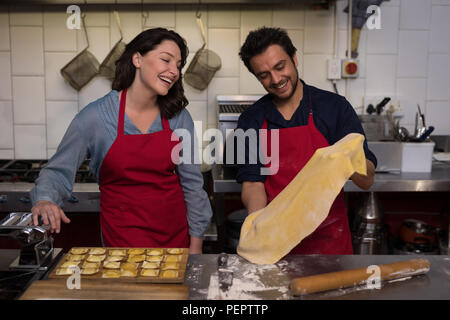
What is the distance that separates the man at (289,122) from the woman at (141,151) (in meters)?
0.24

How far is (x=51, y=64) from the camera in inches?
113

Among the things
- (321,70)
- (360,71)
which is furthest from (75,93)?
(360,71)

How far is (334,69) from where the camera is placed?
2914 millimetres

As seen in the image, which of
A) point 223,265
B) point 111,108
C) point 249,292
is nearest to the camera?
point 249,292

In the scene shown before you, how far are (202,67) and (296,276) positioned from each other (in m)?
1.90

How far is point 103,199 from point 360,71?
194cm

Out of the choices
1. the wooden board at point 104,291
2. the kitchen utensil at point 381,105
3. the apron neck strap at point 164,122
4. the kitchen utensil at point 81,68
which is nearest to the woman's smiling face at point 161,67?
the apron neck strap at point 164,122

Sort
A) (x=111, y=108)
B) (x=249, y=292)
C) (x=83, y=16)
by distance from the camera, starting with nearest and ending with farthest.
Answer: (x=249, y=292)
(x=111, y=108)
(x=83, y=16)

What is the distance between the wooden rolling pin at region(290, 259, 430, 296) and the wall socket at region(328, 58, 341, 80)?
1880 mm

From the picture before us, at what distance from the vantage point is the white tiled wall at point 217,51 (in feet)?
9.35

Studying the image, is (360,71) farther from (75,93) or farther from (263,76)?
(75,93)

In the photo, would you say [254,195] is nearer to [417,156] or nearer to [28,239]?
[28,239]

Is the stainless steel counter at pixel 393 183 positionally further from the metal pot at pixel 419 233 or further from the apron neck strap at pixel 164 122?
the apron neck strap at pixel 164 122

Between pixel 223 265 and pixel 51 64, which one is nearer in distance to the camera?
pixel 223 265
